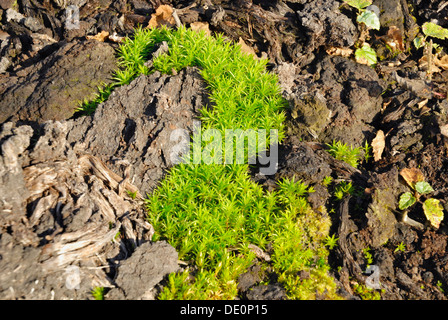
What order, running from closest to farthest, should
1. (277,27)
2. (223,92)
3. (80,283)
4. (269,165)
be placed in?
(80,283)
(269,165)
(223,92)
(277,27)

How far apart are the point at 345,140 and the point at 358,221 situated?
1216mm

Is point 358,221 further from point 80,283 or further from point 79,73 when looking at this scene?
point 79,73

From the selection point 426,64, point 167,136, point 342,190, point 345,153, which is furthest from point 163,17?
point 426,64

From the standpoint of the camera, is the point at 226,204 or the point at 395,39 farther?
the point at 395,39

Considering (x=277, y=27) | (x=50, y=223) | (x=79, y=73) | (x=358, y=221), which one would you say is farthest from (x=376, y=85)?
(x=50, y=223)

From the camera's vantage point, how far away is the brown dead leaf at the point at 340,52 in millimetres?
5729

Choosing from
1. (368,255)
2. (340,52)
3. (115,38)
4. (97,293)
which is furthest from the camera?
(340,52)

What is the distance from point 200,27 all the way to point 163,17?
0.61 meters

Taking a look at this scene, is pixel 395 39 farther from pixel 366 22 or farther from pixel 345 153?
pixel 345 153

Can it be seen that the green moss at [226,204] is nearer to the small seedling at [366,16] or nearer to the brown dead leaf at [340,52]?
the brown dead leaf at [340,52]

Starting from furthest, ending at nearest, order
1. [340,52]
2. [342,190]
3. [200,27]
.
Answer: [200,27], [340,52], [342,190]

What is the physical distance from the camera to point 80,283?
338 cm

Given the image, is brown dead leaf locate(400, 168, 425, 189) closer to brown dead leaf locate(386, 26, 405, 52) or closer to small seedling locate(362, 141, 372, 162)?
small seedling locate(362, 141, 372, 162)

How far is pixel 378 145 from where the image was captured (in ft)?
16.1
